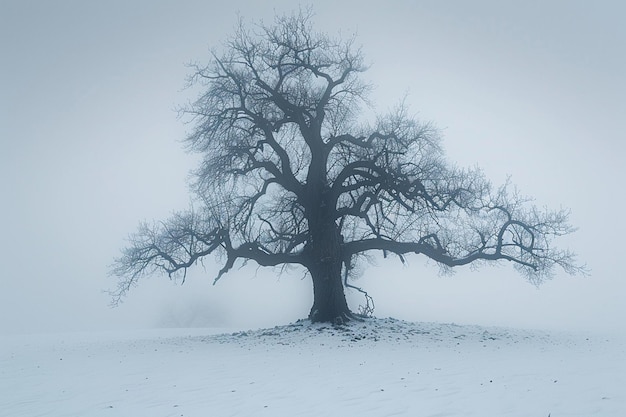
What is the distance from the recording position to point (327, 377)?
1059cm

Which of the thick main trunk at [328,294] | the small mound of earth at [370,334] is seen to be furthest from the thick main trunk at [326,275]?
the small mound of earth at [370,334]

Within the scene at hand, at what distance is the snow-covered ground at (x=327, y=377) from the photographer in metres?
8.05

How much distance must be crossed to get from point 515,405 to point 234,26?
18.7 metres

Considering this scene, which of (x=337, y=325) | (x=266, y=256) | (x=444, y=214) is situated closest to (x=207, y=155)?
(x=266, y=256)

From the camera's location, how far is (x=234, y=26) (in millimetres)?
21469

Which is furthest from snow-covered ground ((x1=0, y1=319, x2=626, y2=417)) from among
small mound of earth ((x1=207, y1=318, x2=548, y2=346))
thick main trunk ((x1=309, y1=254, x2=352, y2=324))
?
thick main trunk ((x1=309, y1=254, x2=352, y2=324))

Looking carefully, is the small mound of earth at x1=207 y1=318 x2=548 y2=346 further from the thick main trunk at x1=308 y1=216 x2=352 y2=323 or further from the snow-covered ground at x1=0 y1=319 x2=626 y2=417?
the thick main trunk at x1=308 y1=216 x2=352 y2=323

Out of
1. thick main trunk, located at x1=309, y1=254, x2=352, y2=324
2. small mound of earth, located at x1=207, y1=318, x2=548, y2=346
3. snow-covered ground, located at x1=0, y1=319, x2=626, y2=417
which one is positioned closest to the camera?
snow-covered ground, located at x1=0, y1=319, x2=626, y2=417

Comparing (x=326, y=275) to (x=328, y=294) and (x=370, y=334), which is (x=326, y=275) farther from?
(x=370, y=334)

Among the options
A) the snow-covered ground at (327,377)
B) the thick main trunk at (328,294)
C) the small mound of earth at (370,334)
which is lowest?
the snow-covered ground at (327,377)

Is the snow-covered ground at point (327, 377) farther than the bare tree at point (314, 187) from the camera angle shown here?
No

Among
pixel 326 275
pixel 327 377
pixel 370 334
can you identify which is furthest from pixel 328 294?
pixel 327 377

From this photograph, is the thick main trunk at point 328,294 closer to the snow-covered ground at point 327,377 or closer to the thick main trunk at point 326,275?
the thick main trunk at point 326,275

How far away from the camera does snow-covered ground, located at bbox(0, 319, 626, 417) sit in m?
8.05
